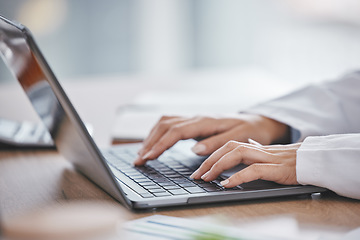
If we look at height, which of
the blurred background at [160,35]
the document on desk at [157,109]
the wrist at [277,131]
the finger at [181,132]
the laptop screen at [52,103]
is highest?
the laptop screen at [52,103]

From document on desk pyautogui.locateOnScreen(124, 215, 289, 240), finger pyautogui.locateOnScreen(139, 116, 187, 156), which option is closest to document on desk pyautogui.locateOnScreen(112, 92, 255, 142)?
finger pyautogui.locateOnScreen(139, 116, 187, 156)

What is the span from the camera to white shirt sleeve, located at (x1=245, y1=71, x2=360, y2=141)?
0.96m

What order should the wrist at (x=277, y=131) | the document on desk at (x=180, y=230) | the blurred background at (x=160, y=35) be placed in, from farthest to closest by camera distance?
the blurred background at (x=160, y=35) → the wrist at (x=277, y=131) → the document on desk at (x=180, y=230)

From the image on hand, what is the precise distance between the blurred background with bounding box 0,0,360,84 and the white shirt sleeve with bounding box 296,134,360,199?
1.65m

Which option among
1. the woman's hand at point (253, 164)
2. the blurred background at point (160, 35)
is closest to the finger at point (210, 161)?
the woman's hand at point (253, 164)

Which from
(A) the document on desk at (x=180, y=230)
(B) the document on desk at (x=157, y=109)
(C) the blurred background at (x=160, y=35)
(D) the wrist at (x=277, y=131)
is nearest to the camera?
(A) the document on desk at (x=180, y=230)

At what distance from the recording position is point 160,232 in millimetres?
590

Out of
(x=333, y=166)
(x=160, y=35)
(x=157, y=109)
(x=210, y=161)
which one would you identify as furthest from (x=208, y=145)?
(x=160, y=35)

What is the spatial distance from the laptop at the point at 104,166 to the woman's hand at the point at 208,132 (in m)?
0.03

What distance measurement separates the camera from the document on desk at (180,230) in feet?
1.87

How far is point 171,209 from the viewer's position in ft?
2.21

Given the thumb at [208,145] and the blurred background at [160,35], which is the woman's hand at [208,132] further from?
the blurred background at [160,35]

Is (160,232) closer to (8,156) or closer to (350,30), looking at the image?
(8,156)

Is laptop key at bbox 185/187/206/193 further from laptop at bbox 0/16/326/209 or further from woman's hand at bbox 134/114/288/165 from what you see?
woman's hand at bbox 134/114/288/165
